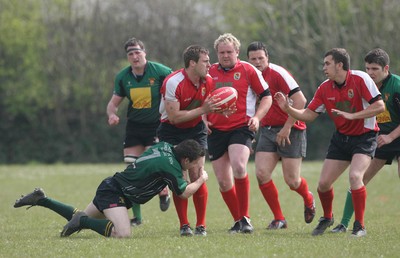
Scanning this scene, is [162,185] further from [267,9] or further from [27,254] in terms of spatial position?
[267,9]

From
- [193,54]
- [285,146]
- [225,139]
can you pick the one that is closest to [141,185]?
[225,139]

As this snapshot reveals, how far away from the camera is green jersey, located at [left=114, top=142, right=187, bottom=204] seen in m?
8.79

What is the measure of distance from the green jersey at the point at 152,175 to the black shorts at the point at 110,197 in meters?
0.08

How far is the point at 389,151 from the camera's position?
9.83 metres

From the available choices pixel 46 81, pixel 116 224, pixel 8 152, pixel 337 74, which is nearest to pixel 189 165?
pixel 116 224

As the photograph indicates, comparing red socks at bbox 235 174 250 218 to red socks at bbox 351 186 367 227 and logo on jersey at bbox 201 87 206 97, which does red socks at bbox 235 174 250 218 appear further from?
Answer: red socks at bbox 351 186 367 227

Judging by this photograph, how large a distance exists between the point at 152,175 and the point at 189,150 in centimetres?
51

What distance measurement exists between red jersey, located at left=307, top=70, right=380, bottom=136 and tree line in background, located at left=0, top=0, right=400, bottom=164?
74.7ft

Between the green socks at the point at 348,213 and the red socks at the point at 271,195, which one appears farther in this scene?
the red socks at the point at 271,195

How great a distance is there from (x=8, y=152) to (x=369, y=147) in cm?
2539

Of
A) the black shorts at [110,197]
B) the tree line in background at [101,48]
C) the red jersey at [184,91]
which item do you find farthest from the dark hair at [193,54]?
the tree line in background at [101,48]

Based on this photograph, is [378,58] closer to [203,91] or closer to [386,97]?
[386,97]

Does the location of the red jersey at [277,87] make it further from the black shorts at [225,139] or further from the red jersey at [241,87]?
the black shorts at [225,139]

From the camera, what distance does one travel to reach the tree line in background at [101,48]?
108ft
